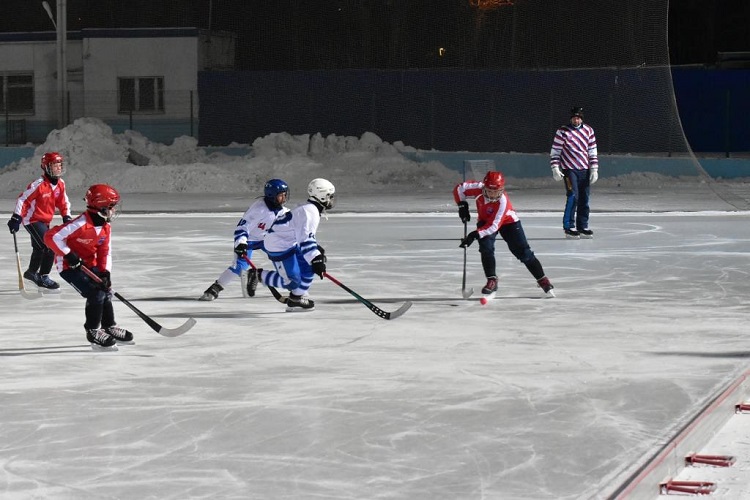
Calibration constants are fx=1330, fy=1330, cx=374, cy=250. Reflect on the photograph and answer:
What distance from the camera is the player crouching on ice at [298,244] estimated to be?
10.0 m

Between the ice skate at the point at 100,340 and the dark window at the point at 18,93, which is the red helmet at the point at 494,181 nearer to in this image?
the ice skate at the point at 100,340

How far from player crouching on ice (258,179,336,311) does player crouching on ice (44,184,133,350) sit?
1928 millimetres

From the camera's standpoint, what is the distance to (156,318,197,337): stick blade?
8766 mm

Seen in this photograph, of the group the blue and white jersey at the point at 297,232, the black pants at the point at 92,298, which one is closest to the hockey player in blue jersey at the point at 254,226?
the blue and white jersey at the point at 297,232

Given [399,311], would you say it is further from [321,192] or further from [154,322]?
[154,322]

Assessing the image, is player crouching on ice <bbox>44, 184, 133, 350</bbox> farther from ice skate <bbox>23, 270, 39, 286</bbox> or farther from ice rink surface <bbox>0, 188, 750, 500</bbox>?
ice skate <bbox>23, 270, 39, 286</bbox>

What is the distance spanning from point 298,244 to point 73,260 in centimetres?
247

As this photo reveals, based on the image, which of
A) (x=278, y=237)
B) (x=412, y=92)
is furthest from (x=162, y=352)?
(x=412, y=92)

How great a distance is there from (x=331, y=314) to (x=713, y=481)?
5.07 meters

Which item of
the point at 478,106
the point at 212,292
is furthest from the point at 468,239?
the point at 478,106

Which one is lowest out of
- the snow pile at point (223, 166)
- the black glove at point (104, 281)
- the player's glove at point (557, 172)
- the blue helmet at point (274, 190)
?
the snow pile at point (223, 166)

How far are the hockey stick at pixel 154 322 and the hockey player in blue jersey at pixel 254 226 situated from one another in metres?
1.37

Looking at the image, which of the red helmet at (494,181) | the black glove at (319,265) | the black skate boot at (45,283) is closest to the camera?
the black glove at (319,265)

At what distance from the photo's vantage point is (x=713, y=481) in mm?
5285
